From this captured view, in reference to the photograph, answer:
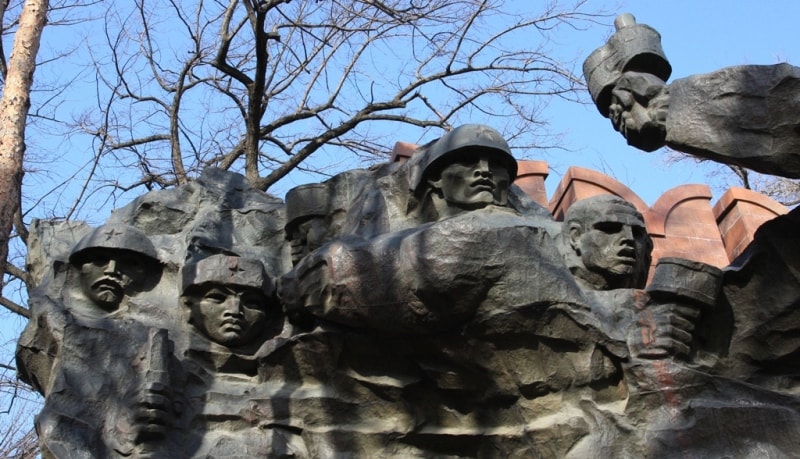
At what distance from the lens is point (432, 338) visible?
17.5 feet

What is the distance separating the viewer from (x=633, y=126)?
5246mm

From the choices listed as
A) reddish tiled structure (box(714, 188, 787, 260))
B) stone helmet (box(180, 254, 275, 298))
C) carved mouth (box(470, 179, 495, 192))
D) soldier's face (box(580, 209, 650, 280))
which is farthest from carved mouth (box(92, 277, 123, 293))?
reddish tiled structure (box(714, 188, 787, 260))

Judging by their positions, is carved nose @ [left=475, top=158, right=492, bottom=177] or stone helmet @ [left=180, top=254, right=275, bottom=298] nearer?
carved nose @ [left=475, top=158, right=492, bottom=177]

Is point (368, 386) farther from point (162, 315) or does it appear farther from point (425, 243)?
point (162, 315)

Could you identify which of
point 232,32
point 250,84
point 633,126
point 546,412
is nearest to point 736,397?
point 546,412

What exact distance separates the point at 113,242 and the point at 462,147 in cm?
200

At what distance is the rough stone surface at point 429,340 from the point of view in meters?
5.09

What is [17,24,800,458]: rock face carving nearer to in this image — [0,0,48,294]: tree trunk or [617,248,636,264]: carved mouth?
[617,248,636,264]: carved mouth

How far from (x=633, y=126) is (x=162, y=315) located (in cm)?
270

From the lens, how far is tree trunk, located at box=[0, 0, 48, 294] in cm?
716

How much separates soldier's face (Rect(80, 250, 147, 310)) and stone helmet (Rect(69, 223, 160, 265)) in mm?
42

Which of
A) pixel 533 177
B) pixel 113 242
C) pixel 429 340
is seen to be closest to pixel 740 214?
pixel 533 177

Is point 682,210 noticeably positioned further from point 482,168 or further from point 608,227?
point 482,168

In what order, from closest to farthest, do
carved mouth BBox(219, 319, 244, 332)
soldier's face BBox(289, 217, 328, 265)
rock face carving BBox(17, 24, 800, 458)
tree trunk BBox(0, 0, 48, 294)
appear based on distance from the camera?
rock face carving BBox(17, 24, 800, 458) < carved mouth BBox(219, 319, 244, 332) < soldier's face BBox(289, 217, 328, 265) < tree trunk BBox(0, 0, 48, 294)
